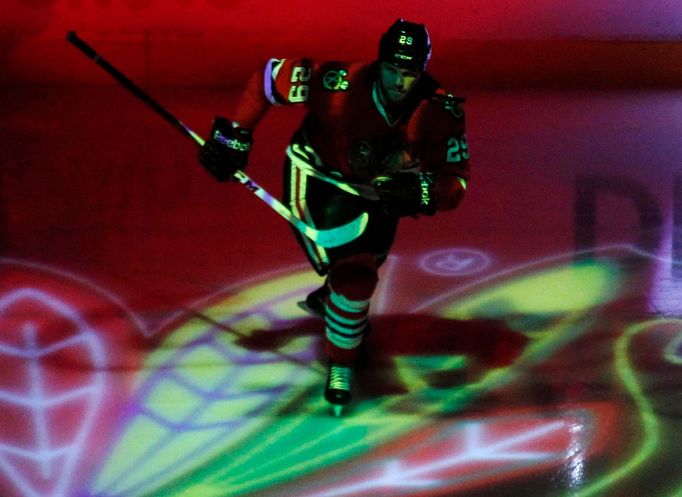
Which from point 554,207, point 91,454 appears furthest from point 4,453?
point 554,207

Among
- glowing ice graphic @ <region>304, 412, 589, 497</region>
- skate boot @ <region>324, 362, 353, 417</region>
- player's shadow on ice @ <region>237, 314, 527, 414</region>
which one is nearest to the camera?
glowing ice graphic @ <region>304, 412, 589, 497</region>

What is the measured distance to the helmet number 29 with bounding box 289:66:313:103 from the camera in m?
2.76

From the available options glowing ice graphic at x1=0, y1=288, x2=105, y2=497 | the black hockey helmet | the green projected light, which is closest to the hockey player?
the black hockey helmet

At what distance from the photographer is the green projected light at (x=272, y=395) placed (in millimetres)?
2512

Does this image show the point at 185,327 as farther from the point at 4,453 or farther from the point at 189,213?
the point at 189,213

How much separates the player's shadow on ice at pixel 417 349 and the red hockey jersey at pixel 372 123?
23.6 inches

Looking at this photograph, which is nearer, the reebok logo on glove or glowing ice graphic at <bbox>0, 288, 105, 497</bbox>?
glowing ice graphic at <bbox>0, 288, 105, 497</bbox>

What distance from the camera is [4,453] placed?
2.58 meters

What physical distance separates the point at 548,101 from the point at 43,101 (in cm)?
332

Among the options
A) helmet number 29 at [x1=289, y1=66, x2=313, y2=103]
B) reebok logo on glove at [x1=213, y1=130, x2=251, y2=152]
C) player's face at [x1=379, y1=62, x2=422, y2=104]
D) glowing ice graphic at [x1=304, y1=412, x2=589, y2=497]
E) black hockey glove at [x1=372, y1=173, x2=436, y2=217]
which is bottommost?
glowing ice graphic at [x1=304, y1=412, x2=589, y2=497]

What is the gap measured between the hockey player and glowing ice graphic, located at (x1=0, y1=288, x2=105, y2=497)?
2.38 ft

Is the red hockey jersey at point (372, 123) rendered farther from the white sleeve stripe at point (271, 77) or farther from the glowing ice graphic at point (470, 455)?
the glowing ice graphic at point (470, 455)

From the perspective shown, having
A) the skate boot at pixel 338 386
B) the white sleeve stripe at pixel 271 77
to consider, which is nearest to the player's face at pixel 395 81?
the white sleeve stripe at pixel 271 77

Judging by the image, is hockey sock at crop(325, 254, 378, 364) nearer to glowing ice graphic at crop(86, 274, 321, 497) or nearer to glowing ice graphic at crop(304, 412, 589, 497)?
glowing ice graphic at crop(86, 274, 321, 497)
